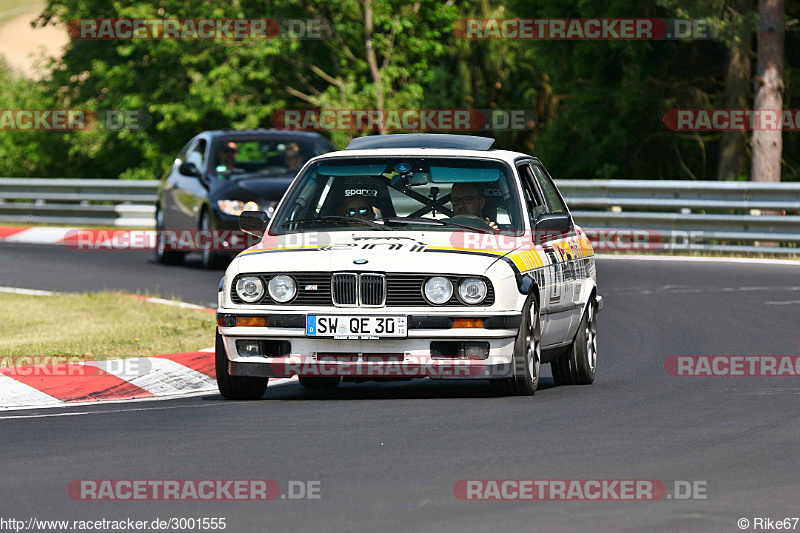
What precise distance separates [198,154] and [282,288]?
41.5 feet

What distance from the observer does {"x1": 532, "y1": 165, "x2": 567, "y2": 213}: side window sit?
11.5 metres

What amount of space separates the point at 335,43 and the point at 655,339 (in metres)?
26.9

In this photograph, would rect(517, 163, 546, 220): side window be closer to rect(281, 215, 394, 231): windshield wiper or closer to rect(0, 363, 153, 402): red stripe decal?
rect(281, 215, 394, 231): windshield wiper

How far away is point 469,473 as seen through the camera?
7.09 m

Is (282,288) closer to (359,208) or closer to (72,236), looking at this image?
(359,208)

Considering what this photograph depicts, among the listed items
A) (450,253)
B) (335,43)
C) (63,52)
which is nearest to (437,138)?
(450,253)

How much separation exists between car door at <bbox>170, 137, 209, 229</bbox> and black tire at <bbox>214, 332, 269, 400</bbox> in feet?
36.0

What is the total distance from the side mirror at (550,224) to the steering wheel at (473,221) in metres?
0.32

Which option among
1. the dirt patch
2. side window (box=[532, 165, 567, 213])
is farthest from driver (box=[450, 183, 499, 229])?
the dirt patch

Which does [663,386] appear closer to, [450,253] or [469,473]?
[450,253]

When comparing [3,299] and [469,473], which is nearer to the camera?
[469,473]

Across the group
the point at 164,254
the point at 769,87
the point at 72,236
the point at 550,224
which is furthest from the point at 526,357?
the point at 72,236

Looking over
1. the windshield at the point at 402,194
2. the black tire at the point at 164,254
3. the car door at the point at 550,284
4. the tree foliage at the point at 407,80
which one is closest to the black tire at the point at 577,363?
the car door at the point at 550,284

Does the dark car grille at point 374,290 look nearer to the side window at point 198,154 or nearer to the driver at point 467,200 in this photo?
the driver at point 467,200
